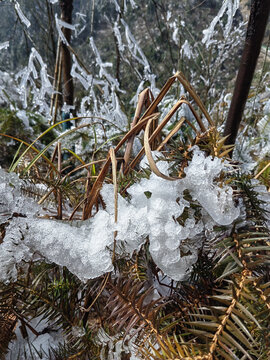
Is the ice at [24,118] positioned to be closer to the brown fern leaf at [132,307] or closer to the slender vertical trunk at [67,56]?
the slender vertical trunk at [67,56]

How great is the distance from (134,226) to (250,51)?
19.2 inches

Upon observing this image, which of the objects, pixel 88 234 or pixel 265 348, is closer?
pixel 265 348

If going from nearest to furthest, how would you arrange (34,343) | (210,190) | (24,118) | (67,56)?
(210,190) < (34,343) < (24,118) < (67,56)

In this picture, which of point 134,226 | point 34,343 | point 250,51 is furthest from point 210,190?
point 250,51

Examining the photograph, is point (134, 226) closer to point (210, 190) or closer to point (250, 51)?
point (210, 190)

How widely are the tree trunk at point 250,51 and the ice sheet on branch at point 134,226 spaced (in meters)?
0.30

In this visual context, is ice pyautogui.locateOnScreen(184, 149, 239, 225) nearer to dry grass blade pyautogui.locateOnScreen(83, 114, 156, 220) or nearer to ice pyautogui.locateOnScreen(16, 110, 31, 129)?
dry grass blade pyautogui.locateOnScreen(83, 114, 156, 220)

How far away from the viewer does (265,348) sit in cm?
24

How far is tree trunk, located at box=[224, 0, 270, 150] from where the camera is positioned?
591mm

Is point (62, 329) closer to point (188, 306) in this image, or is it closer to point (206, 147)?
point (188, 306)

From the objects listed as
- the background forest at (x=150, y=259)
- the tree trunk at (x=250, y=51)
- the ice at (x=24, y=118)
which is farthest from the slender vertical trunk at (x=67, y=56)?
the background forest at (x=150, y=259)

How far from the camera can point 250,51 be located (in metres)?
0.61

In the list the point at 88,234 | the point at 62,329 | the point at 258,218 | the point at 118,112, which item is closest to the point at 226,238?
the point at 258,218

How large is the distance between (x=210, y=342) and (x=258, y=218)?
135 millimetres
